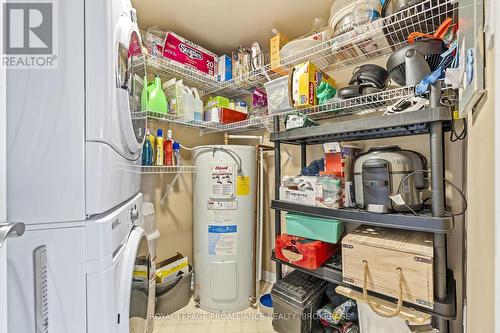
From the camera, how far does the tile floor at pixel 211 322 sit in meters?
1.53

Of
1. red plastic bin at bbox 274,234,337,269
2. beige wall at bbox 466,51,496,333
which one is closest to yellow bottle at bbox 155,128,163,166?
red plastic bin at bbox 274,234,337,269

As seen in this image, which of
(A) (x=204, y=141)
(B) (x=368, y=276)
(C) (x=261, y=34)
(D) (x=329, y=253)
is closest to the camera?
(B) (x=368, y=276)

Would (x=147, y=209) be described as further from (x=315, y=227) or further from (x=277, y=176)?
(x=315, y=227)

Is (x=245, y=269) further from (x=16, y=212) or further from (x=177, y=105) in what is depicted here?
(x=16, y=212)

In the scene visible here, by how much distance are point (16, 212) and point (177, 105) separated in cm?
129

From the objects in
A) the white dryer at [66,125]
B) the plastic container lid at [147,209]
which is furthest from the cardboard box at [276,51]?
the plastic container lid at [147,209]

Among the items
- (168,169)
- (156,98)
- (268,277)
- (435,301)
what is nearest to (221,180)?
(168,169)

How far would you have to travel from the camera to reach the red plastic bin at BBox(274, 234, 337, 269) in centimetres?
127

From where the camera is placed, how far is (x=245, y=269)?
1.76 metres

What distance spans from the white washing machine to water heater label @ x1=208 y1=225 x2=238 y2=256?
105 centimetres

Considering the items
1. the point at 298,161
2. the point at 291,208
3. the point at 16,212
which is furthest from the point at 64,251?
the point at 298,161

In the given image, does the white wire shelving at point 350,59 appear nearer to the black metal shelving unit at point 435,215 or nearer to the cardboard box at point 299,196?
the black metal shelving unit at point 435,215

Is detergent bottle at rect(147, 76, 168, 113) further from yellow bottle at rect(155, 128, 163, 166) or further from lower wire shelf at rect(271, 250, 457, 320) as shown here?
lower wire shelf at rect(271, 250, 457, 320)

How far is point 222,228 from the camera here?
1690 mm
